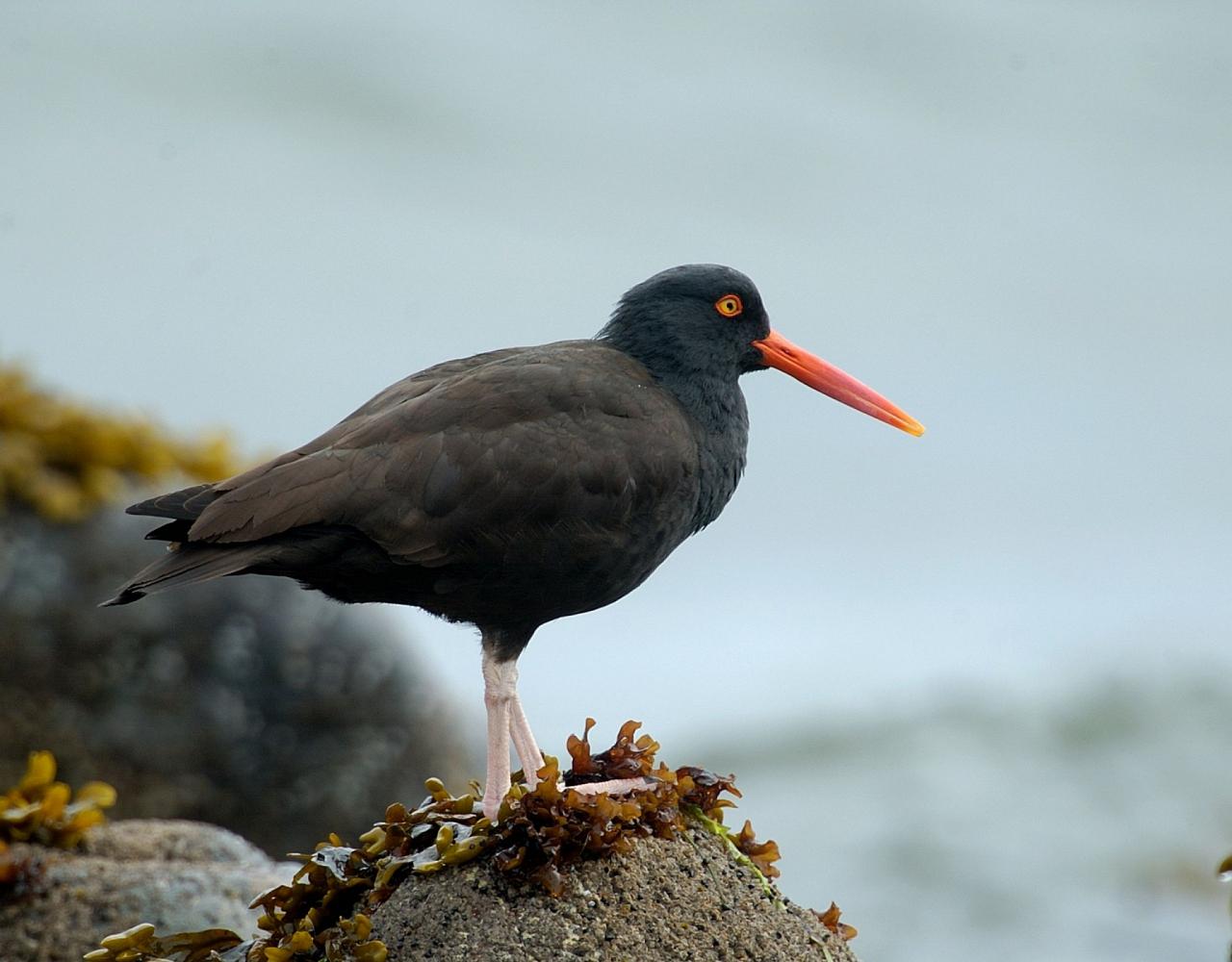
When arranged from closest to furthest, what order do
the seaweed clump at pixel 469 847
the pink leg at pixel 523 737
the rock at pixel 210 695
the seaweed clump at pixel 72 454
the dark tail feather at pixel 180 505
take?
the seaweed clump at pixel 469 847
the dark tail feather at pixel 180 505
the pink leg at pixel 523 737
the rock at pixel 210 695
the seaweed clump at pixel 72 454

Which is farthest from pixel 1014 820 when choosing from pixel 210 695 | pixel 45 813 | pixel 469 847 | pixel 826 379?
pixel 469 847

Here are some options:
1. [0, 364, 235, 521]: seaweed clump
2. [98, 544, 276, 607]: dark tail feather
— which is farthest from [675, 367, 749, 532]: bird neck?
[0, 364, 235, 521]: seaweed clump

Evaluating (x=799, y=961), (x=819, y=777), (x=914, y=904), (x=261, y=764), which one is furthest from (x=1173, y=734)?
(x=799, y=961)

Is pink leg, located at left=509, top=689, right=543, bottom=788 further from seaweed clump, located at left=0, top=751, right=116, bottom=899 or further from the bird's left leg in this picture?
seaweed clump, located at left=0, top=751, right=116, bottom=899

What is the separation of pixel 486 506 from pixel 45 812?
254 centimetres

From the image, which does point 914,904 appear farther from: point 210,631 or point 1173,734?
point 210,631

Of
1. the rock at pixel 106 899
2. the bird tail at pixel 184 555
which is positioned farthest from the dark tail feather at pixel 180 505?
the rock at pixel 106 899

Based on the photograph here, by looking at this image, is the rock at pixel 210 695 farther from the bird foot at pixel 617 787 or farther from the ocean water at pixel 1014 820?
the ocean water at pixel 1014 820

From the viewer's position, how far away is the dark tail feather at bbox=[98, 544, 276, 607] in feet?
15.4

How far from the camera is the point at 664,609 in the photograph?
15.4 metres

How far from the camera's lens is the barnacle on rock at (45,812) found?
6113 millimetres

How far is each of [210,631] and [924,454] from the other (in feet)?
38.0

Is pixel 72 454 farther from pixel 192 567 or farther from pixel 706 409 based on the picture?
pixel 706 409

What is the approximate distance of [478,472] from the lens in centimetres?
493
